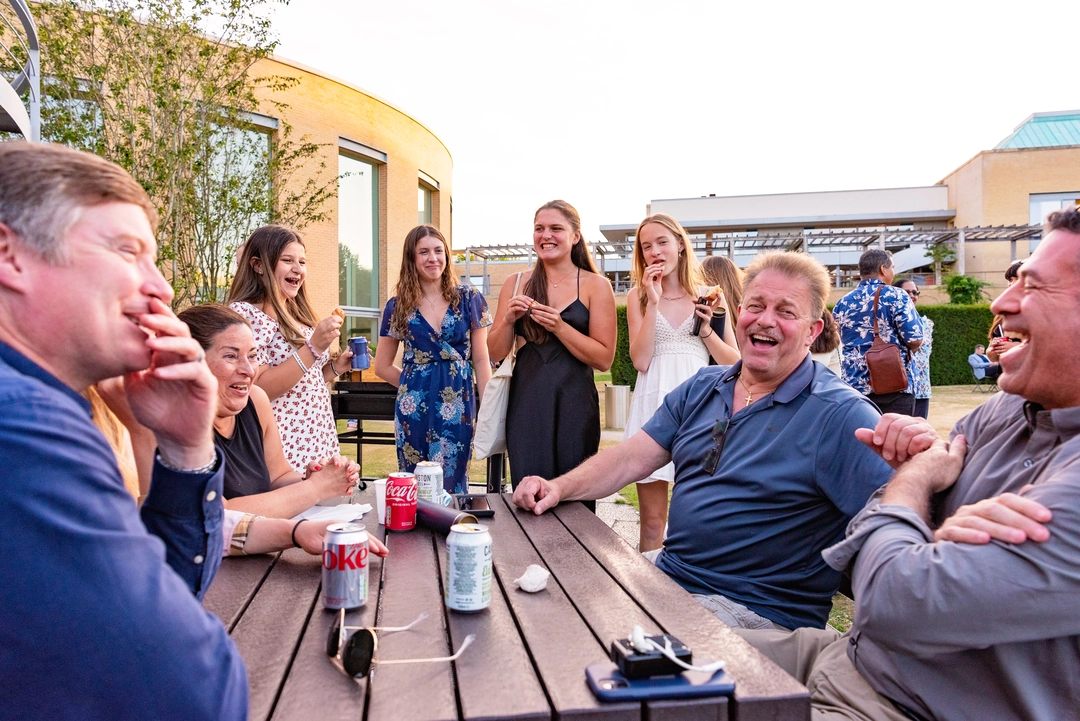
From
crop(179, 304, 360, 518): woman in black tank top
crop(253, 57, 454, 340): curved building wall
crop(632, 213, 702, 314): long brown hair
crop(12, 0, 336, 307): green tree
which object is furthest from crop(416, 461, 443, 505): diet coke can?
crop(253, 57, 454, 340): curved building wall

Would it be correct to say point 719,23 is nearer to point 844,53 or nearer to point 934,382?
point 844,53

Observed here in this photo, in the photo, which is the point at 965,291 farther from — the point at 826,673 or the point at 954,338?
the point at 826,673

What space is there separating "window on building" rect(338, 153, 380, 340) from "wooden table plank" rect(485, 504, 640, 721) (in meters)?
14.9

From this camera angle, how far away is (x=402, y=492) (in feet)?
7.26

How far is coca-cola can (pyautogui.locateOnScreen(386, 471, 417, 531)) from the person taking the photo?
2207 millimetres

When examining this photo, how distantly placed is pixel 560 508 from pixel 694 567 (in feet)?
1.65

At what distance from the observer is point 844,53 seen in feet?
26.1

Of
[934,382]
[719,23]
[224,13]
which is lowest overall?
[934,382]

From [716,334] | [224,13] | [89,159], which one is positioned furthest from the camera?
[224,13]

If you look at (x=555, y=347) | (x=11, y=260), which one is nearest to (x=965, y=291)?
(x=555, y=347)

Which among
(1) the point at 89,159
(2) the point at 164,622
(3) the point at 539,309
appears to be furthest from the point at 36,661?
(3) the point at 539,309

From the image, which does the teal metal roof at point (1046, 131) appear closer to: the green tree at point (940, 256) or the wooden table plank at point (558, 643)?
the green tree at point (940, 256)

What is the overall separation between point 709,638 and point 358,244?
16.7 metres

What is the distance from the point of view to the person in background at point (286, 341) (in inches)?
138
